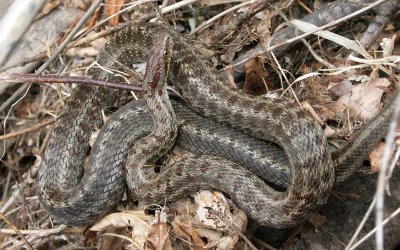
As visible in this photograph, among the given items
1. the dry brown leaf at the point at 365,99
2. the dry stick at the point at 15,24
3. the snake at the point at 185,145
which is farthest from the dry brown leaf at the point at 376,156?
the dry stick at the point at 15,24

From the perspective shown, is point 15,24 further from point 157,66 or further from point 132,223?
point 132,223

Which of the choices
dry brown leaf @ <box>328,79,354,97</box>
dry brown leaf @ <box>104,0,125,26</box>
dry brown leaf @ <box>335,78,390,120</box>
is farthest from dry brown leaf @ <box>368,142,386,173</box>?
dry brown leaf @ <box>104,0,125,26</box>

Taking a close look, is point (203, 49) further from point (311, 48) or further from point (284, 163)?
point (284, 163)

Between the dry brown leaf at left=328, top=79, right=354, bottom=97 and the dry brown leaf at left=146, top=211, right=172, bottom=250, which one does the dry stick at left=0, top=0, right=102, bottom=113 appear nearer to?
the dry brown leaf at left=146, top=211, right=172, bottom=250

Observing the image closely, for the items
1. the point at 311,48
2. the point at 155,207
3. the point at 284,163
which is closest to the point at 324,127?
the point at 284,163

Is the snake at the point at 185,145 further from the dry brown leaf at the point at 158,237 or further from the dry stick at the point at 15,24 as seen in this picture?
the dry stick at the point at 15,24
